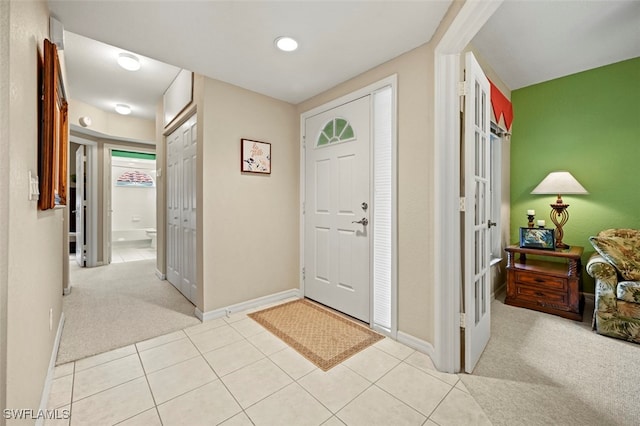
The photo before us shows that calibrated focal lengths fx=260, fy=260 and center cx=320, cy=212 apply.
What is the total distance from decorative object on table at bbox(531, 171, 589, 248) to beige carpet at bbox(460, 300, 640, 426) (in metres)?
1.10

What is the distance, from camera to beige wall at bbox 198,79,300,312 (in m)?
2.55

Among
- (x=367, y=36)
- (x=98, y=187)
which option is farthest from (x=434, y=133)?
(x=98, y=187)

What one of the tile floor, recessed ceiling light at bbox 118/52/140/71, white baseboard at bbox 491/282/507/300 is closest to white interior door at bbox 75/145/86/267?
recessed ceiling light at bbox 118/52/140/71

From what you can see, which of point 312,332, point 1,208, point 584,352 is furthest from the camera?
point 312,332

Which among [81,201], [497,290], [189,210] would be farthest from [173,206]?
[497,290]

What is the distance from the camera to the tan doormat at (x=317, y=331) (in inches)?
77.4

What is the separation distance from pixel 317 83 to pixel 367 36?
831mm

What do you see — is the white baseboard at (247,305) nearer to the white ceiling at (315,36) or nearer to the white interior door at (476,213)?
the white interior door at (476,213)

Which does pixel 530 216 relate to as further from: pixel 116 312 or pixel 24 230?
pixel 116 312

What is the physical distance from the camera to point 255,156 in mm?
2848

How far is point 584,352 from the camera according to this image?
1977 millimetres

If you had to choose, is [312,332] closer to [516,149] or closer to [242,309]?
[242,309]

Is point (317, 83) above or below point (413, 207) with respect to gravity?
above

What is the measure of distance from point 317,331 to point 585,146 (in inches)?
141
